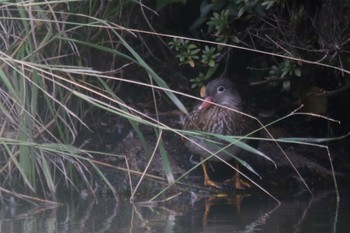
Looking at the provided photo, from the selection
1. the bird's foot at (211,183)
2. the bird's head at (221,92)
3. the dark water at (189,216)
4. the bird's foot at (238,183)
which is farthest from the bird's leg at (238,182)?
the bird's head at (221,92)

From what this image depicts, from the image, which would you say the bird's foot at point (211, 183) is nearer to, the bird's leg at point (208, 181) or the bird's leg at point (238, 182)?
the bird's leg at point (208, 181)

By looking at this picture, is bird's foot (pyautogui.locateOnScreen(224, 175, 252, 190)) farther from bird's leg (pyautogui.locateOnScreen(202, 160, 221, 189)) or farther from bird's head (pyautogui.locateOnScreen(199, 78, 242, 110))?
bird's head (pyautogui.locateOnScreen(199, 78, 242, 110))

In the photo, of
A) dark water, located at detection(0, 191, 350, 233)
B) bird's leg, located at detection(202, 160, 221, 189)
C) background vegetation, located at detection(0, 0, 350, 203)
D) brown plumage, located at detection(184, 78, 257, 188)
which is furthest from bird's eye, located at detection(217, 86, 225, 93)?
dark water, located at detection(0, 191, 350, 233)

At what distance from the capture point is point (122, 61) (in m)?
6.04

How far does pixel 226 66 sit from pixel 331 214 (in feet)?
5.54

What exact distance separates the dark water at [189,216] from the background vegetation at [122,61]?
171 mm

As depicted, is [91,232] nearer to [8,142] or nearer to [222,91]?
[8,142]

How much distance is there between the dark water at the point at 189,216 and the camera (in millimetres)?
4680

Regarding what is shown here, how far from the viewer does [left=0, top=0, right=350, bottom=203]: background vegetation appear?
4.91 m

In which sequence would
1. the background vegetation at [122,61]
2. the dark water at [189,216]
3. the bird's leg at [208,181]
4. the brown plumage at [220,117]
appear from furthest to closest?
the brown plumage at [220,117]
the bird's leg at [208,181]
the background vegetation at [122,61]
the dark water at [189,216]

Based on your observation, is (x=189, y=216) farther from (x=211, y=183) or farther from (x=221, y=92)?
(x=221, y=92)

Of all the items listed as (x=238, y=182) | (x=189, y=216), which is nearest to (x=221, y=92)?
(x=238, y=182)

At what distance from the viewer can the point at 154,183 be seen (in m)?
5.64

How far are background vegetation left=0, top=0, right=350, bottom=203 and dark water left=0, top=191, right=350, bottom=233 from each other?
17 cm
